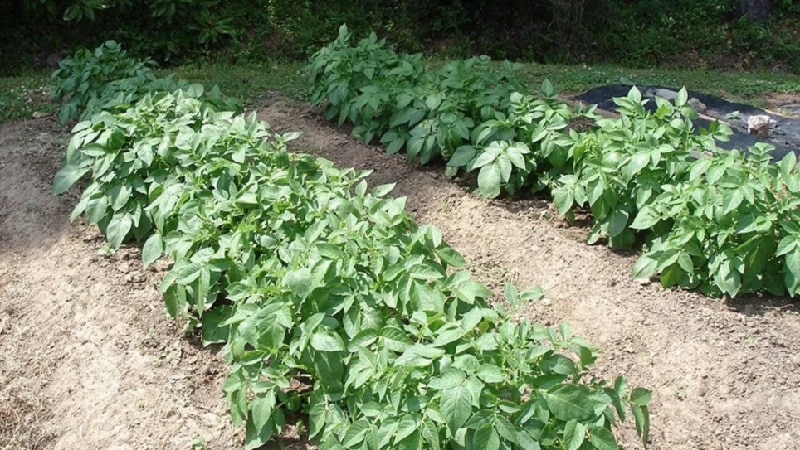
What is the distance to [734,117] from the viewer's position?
21.1ft

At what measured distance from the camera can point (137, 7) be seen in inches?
364

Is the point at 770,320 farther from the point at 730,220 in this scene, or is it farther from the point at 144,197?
the point at 144,197

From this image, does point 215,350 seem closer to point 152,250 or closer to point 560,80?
point 152,250

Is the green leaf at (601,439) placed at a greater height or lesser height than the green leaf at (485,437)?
lesser

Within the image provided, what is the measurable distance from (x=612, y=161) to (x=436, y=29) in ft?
21.2

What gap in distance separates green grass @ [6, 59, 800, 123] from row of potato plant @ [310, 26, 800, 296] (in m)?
1.15

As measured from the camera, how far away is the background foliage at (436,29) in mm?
9086

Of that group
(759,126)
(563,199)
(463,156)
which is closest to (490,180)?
(463,156)

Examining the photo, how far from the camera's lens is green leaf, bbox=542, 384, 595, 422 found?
2.43 meters

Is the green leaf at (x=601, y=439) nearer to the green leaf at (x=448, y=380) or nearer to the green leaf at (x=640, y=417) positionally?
the green leaf at (x=640, y=417)

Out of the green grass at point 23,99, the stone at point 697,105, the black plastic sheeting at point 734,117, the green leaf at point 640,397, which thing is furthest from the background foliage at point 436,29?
the green leaf at point 640,397

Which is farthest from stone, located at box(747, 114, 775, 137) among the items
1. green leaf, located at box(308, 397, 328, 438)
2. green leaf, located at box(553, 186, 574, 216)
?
green leaf, located at box(308, 397, 328, 438)

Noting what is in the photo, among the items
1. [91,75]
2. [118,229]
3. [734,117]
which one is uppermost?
[91,75]

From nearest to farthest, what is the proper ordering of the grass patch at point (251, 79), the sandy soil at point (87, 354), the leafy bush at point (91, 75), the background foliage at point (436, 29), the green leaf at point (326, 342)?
the green leaf at point (326, 342)
the sandy soil at point (87, 354)
the leafy bush at point (91, 75)
the grass patch at point (251, 79)
the background foliage at point (436, 29)
